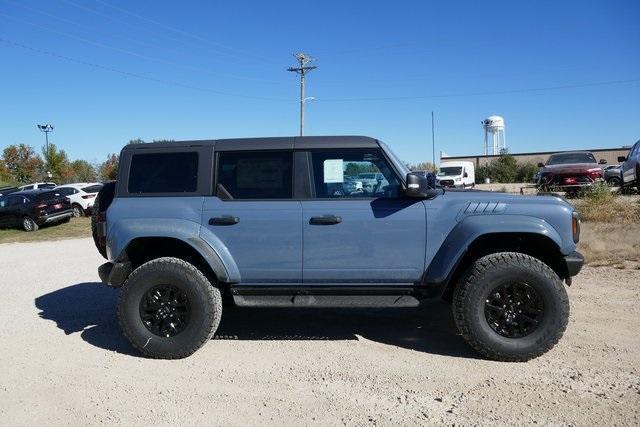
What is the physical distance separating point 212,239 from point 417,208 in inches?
71.9

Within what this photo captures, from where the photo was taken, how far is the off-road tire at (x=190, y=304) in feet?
15.0

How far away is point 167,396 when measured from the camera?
3.85m

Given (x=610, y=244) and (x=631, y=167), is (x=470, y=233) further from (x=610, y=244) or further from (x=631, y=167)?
(x=631, y=167)

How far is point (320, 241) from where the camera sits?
4527mm

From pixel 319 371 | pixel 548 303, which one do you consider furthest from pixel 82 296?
pixel 548 303

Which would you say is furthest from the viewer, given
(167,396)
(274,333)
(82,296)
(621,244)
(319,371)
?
(621,244)

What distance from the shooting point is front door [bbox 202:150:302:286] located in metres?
4.56

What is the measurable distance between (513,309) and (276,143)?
2.53 m

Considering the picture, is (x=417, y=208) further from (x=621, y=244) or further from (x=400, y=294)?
(x=621, y=244)

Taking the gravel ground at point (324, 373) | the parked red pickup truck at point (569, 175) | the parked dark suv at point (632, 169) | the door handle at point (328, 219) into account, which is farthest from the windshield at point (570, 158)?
the door handle at point (328, 219)

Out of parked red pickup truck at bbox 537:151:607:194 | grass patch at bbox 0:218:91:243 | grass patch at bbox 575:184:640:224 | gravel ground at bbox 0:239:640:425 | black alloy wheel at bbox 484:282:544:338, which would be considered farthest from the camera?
grass patch at bbox 0:218:91:243

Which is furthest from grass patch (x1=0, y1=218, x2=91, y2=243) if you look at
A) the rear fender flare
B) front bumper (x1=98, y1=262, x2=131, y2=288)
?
the rear fender flare

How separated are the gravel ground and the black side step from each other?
47 centimetres

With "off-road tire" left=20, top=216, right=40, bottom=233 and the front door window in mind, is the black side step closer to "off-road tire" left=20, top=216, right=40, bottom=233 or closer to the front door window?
the front door window
